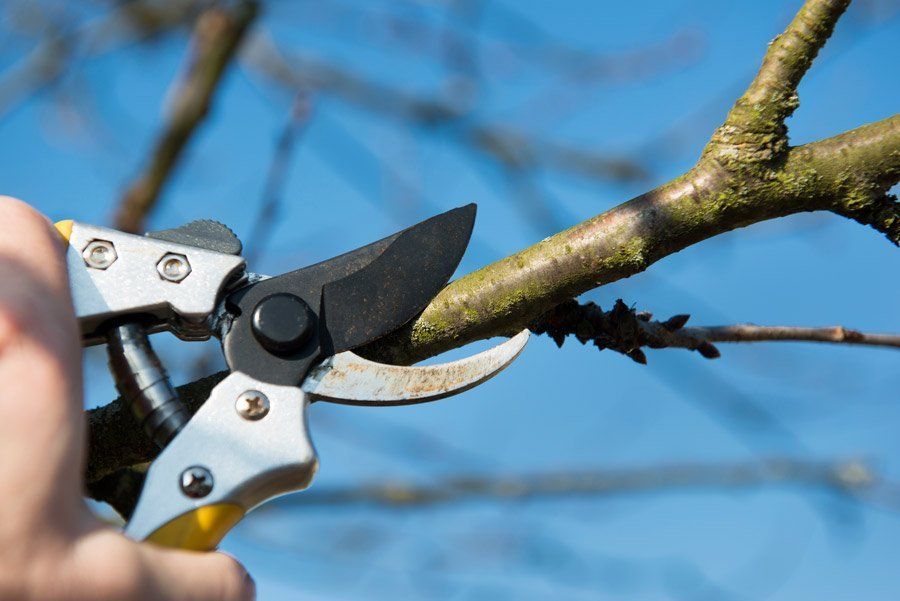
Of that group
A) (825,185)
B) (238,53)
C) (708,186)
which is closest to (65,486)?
(708,186)

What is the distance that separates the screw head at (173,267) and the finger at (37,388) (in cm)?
28

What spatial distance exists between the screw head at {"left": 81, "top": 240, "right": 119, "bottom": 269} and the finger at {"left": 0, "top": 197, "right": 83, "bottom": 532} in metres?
0.22

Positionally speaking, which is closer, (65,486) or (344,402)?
(65,486)

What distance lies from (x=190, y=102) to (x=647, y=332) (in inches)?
86.5

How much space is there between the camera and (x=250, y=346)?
1264 mm

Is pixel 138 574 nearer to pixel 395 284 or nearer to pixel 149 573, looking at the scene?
pixel 149 573

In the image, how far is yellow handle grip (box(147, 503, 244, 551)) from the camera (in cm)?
102

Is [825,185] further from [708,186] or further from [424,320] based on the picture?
[424,320]

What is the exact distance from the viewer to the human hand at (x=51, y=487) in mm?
768

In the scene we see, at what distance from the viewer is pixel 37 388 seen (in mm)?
827

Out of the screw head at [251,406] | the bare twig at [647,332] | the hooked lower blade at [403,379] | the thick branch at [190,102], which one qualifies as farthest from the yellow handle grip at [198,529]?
the thick branch at [190,102]

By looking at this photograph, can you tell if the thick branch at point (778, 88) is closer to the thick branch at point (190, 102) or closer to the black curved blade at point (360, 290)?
the black curved blade at point (360, 290)

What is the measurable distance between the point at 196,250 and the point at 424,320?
0.34 metres

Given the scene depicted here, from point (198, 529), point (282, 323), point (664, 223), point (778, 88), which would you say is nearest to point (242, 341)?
point (282, 323)
